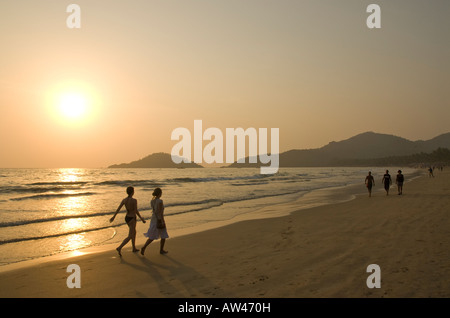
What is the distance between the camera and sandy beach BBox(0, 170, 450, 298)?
5926 millimetres

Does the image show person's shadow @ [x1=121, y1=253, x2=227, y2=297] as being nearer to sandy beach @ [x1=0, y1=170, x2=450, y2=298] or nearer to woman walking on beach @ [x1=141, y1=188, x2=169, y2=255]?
sandy beach @ [x1=0, y1=170, x2=450, y2=298]

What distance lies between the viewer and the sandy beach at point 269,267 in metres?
5.93

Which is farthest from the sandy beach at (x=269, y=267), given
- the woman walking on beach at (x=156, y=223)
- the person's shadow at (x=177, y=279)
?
the woman walking on beach at (x=156, y=223)

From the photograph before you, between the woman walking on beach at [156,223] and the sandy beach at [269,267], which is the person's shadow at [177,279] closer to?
the sandy beach at [269,267]

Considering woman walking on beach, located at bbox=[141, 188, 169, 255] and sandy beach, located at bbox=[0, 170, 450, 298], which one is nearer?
sandy beach, located at bbox=[0, 170, 450, 298]

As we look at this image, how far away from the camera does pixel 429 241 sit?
→ 29.0 ft

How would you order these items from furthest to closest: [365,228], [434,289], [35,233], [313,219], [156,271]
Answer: [313,219]
[35,233]
[365,228]
[156,271]
[434,289]

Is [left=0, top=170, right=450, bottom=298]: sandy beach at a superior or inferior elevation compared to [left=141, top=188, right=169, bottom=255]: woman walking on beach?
inferior

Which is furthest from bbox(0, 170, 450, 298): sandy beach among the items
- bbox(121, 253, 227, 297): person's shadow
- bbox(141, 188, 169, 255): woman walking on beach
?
bbox(141, 188, 169, 255): woman walking on beach

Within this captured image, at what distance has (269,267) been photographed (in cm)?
724

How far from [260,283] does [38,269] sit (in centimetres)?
531

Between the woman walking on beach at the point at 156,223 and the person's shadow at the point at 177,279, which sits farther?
the woman walking on beach at the point at 156,223
